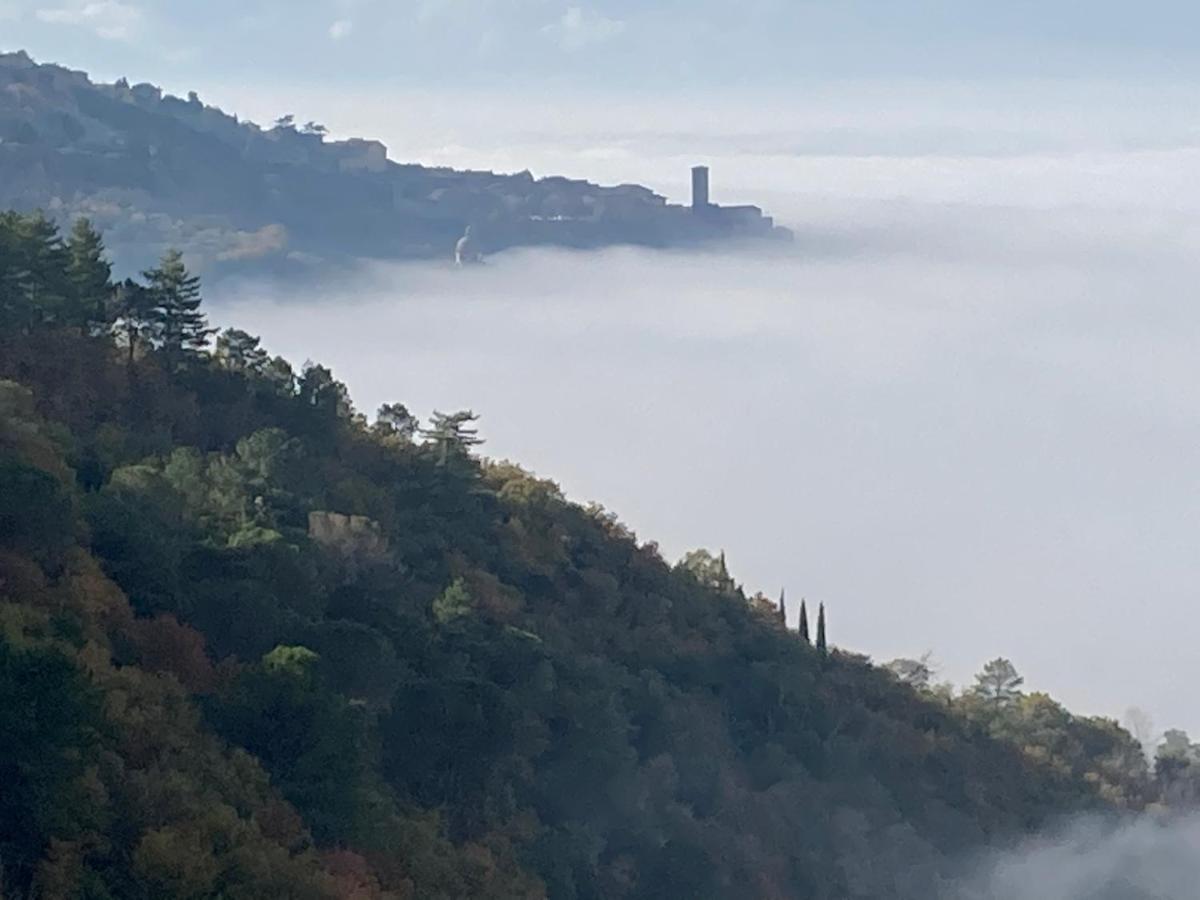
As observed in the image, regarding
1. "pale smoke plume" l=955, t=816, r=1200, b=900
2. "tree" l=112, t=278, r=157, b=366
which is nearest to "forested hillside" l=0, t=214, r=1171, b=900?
"tree" l=112, t=278, r=157, b=366

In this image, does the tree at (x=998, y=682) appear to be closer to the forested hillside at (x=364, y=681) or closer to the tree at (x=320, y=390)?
the forested hillside at (x=364, y=681)

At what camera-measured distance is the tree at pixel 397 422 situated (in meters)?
51.6

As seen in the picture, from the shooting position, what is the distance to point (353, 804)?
85.0 ft

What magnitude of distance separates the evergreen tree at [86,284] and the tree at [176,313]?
1.05 meters

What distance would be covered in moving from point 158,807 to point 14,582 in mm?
5077

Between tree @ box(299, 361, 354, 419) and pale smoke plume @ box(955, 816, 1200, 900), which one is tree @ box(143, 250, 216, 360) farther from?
pale smoke plume @ box(955, 816, 1200, 900)

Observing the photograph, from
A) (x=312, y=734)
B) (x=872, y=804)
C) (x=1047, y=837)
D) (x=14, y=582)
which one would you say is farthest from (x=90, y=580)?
(x=1047, y=837)

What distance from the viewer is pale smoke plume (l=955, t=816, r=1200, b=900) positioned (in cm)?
4909

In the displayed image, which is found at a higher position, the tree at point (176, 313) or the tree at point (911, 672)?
the tree at point (176, 313)

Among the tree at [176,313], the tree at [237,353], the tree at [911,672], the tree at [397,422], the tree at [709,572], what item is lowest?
the tree at [911,672]

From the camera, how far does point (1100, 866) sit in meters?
53.0

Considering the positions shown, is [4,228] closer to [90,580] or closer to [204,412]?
[204,412]

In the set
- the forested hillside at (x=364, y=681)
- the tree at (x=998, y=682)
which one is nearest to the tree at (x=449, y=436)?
the forested hillside at (x=364, y=681)

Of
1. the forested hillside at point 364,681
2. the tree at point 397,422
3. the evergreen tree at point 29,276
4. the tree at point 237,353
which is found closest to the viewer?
the forested hillside at point 364,681
